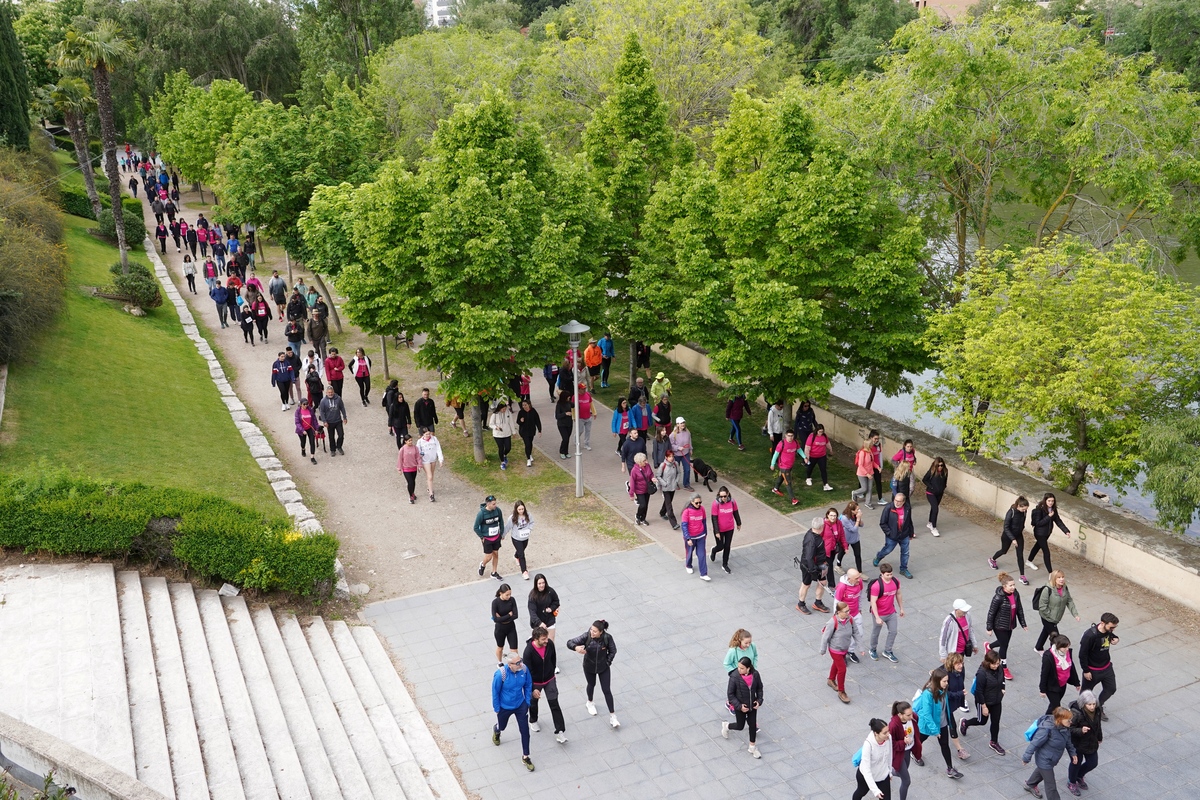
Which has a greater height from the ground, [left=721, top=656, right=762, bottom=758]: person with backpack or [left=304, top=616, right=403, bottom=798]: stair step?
[left=721, top=656, right=762, bottom=758]: person with backpack

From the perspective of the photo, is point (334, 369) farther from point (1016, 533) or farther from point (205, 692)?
point (1016, 533)

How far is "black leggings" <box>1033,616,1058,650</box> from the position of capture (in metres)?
12.0

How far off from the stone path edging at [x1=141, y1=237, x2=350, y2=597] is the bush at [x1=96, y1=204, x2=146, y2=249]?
8.79m

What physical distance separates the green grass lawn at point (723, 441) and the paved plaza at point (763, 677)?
2.20m

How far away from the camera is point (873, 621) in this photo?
40.5ft

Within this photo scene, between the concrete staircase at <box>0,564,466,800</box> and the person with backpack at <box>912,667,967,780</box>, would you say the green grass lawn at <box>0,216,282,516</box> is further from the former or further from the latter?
the person with backpack at <box>912,667,967,780</box>

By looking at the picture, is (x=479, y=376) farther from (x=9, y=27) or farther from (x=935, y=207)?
A: (x=9, y=27)

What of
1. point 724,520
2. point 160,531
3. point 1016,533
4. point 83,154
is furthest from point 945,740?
point 83,154

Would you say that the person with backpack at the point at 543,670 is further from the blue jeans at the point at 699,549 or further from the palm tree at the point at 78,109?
the palm tree at the point at 78,109

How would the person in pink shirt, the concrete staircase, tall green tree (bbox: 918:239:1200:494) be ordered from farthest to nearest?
tall green tree (bbox: 918:239:1200:494)
the person in pink shirt
the concrete staircase

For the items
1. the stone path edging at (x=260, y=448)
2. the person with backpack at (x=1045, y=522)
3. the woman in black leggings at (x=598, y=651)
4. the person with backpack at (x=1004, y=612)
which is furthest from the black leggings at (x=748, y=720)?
the stone path edging at (x=260, y=448)

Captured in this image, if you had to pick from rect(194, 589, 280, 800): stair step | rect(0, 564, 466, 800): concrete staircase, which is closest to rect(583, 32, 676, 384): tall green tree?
rect(0, 564, 466, 800): concrete staircase

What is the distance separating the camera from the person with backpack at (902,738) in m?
9.38

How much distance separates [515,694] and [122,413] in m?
11.8
